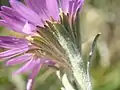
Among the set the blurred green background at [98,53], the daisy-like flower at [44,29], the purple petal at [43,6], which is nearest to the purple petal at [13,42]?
the daisy-like flower at [44,29]

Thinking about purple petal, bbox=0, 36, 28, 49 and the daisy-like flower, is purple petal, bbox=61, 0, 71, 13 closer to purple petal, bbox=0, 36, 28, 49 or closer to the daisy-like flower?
the daisy-like flower

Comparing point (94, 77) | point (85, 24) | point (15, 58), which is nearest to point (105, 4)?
point (85, 24)

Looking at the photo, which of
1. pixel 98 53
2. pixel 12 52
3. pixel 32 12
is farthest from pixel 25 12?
pixel 98 53

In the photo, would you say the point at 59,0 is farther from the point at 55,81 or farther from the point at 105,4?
the point at 105,4

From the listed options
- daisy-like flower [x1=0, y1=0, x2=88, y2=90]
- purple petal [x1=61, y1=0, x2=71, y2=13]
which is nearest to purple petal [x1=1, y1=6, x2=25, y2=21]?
daisy-like flower [x1=0, y1=0, x2=88, y2=90]

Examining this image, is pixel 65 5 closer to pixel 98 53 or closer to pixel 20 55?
pixel 20 55

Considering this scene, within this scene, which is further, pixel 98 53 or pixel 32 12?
pixel 98 53
